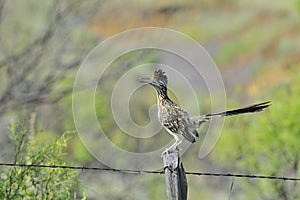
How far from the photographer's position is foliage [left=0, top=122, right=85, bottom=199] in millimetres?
7734

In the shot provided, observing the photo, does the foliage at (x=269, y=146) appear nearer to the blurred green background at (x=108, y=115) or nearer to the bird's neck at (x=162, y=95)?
the blurred green background at (x=108, y=115)

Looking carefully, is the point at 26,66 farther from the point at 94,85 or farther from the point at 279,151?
the point at 279,151

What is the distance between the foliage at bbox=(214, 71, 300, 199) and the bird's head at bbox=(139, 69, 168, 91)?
6.89m

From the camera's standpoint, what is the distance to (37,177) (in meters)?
7.96

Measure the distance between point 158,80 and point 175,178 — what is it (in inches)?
40.5

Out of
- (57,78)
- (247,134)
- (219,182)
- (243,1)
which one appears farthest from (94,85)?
(243,1)

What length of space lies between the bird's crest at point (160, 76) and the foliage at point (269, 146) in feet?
22.7

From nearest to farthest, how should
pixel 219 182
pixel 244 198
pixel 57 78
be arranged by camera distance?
1. pixel 57 78
2. pixel 244 198
3. pixel 219 182

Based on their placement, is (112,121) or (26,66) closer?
(26,66)

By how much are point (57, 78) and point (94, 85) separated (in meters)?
0.66

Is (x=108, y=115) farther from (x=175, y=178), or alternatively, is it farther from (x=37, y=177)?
(x=175, y=178)

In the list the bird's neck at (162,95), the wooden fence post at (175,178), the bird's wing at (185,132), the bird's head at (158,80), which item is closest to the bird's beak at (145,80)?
the bird's head at (158,80)

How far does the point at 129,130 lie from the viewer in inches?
621

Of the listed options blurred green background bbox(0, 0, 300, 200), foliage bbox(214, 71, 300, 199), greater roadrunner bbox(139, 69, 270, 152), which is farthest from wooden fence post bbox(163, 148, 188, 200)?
foliage bbox(214, 71, 300, 199)
